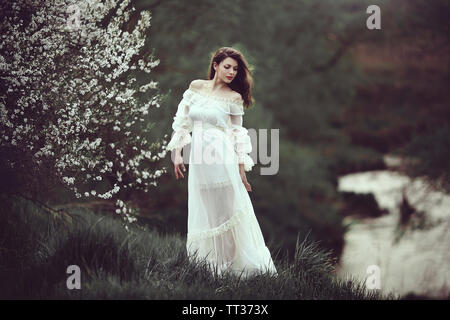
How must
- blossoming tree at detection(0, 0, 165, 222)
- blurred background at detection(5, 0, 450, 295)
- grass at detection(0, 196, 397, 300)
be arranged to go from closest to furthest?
grass at detection(0, 196, 397, 300)
blossoming tree at detection(0, 0, 165, 222)
blurred background at detection(5, 0, 450, 295)

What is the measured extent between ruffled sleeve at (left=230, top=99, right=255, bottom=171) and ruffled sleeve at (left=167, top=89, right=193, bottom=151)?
36 centimetres

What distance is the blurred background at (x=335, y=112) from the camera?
9336mm

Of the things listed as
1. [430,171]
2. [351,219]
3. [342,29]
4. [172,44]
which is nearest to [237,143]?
[172,44]

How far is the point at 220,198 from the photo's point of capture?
14.4 ft

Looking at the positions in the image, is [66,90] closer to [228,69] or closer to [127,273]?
[228,69]

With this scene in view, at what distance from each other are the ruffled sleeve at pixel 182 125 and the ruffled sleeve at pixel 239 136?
1.18ft

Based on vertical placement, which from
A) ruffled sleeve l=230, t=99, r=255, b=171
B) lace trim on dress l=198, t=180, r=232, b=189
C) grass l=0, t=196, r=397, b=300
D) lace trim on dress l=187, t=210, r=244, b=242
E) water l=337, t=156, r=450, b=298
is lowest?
water l=337, t=156, r=450, b=298

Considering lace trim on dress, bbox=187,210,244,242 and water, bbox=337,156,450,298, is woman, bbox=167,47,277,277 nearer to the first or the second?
lace trim on dress, bbox=187,210,244,242

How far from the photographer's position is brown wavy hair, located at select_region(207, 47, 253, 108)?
4.40 metres

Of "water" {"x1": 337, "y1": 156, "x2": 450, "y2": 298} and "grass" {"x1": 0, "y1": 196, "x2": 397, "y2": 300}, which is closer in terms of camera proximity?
"grass" {"x1": 0, "y1": 196, "x2": 397, "y2": 300}

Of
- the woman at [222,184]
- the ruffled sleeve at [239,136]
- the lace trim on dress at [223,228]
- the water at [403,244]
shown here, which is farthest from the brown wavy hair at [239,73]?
the water at [403,244]

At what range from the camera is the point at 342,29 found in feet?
45.2

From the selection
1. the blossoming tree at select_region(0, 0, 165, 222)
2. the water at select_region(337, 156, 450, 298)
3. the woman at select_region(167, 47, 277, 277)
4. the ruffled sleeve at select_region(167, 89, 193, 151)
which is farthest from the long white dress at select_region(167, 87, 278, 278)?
the water at select_region(337, 156, 450, 298)

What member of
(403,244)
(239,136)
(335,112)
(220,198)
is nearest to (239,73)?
(239,136)
